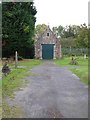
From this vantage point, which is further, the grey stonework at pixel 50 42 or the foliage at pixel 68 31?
the foliage at pixel 68 31

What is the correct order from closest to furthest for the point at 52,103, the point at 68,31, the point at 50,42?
the point at 52,103
the point at 50,42
the point at 68,31

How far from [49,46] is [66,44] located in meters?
10.2

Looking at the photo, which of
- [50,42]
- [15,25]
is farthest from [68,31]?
[15,25]

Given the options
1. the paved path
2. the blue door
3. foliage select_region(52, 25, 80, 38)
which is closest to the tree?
the paved path

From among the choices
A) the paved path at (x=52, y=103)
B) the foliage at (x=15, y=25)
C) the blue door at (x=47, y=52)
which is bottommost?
the paved path at (x=52, y=103)

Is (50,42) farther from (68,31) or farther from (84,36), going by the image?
(68,31)

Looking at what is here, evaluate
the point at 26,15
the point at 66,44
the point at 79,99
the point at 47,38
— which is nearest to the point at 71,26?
the point at 66,44

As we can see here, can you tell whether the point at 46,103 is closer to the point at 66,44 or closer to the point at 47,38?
the point at 47,38

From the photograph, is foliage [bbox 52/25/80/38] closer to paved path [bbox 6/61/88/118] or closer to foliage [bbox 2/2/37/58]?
foliage [bbox 2/2/37/58]

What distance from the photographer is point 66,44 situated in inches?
1581

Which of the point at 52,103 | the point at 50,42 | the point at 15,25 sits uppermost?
the point at 15,25

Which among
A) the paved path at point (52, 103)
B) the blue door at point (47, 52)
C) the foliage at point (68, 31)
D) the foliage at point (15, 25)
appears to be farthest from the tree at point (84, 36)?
the foliage at point (68, 31)

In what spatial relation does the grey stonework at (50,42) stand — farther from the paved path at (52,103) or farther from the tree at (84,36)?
the paved path at (52,103)

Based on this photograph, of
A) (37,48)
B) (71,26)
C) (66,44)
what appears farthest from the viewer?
(71,26)
